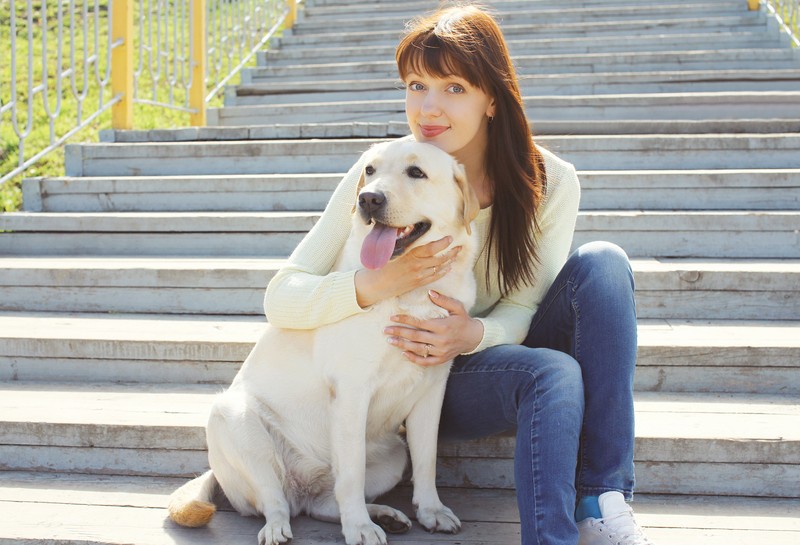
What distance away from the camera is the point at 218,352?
9.28 feet

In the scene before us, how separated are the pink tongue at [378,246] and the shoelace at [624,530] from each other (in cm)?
85

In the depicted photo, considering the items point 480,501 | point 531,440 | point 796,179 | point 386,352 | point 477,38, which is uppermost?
point 477,38

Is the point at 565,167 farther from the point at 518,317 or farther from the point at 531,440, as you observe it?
the point at 531,440

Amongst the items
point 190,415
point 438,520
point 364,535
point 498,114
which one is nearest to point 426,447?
point 438,520

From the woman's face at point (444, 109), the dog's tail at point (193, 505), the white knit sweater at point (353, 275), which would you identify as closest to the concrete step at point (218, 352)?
the white knit sweater at point (353, 275)

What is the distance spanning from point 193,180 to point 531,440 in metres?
2.62

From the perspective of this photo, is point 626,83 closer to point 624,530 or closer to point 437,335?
point 437,335

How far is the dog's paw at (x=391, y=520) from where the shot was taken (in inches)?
82.7

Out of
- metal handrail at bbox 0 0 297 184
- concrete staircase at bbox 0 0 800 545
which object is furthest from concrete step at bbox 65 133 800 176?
metal handrail at bbox 0 0 297 184

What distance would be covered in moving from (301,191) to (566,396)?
2.24m

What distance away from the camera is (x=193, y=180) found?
397 centimetres

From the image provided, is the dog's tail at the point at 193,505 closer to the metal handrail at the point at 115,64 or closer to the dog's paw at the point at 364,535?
the dog's paw at the point at 364,535

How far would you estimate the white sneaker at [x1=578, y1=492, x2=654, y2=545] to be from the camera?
6.30 feet

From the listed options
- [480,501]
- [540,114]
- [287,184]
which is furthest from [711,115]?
[480,501]
